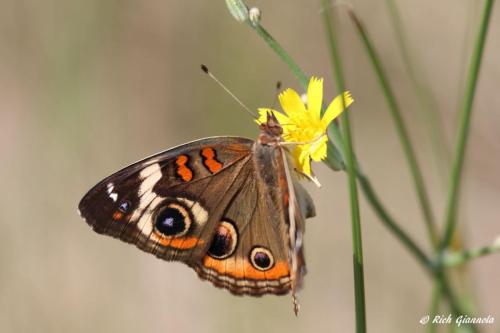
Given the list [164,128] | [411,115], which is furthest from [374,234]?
[164,128]

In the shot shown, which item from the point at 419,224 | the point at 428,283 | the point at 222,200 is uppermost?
the point at 222,200

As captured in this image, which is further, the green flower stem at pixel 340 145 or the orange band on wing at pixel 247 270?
the orange band on wing at pixel 247 270

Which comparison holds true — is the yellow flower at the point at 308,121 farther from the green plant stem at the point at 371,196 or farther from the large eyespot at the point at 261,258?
the large eyespot at the point at 261,258

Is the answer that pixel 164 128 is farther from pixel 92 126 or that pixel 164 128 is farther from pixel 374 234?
pixel 374 234

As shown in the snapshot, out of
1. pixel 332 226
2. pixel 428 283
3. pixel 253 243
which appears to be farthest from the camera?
pixel 332 226

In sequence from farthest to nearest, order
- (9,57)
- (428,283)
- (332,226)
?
(9,57)
(332,226)
(428,283)

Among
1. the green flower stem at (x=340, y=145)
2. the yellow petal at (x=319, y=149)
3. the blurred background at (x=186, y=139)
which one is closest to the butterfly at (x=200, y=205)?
the yellow petal at (x=319, y=149)

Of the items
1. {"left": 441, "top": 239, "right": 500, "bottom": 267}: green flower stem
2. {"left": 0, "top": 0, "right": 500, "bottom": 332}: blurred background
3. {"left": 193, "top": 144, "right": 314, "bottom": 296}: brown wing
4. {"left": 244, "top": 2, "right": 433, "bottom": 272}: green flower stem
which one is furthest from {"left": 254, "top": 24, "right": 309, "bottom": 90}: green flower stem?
{"left": 0, "top": 0, "right": 500, "bottom": 332}: blurred background
